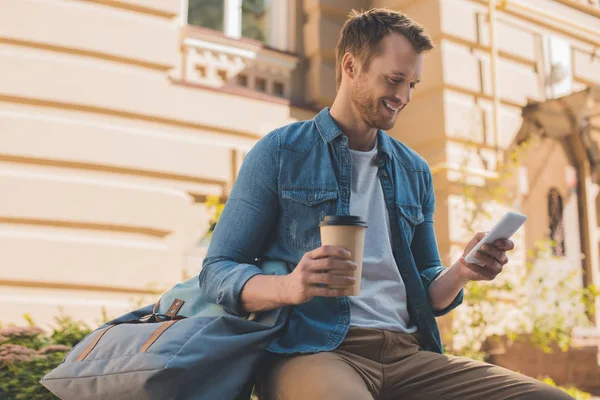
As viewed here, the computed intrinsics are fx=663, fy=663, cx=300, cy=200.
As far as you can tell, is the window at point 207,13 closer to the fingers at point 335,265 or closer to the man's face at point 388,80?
the man's face at point 388,80

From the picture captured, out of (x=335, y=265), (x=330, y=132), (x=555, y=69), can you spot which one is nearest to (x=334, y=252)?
(x=335, y=265)

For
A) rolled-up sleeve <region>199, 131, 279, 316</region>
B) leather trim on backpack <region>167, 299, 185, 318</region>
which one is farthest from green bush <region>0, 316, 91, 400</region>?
rolled-up sleeve <region>199, 131, 279, 316</region>

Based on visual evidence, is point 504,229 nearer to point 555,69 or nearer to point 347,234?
point 347,234

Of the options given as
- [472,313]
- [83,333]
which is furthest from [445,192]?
[83,333]

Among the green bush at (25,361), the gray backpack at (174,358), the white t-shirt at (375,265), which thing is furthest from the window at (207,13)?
the gray backpack at (174,358)

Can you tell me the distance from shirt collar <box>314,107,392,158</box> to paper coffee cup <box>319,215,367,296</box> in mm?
546

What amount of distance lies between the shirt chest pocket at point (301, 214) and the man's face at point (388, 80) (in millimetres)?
313

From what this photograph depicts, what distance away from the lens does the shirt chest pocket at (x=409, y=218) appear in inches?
81.6

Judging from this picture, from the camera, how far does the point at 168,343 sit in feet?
5.42

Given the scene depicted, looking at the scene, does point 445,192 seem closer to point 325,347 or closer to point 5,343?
point 5,343

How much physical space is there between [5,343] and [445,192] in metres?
3.95

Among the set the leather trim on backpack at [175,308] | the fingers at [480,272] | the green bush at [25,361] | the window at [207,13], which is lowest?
the green bush at [25,361]

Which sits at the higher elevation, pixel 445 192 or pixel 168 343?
pixel 445 192

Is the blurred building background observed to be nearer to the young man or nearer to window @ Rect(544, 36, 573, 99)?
window @ Rect(544, 36, 573, 99)
